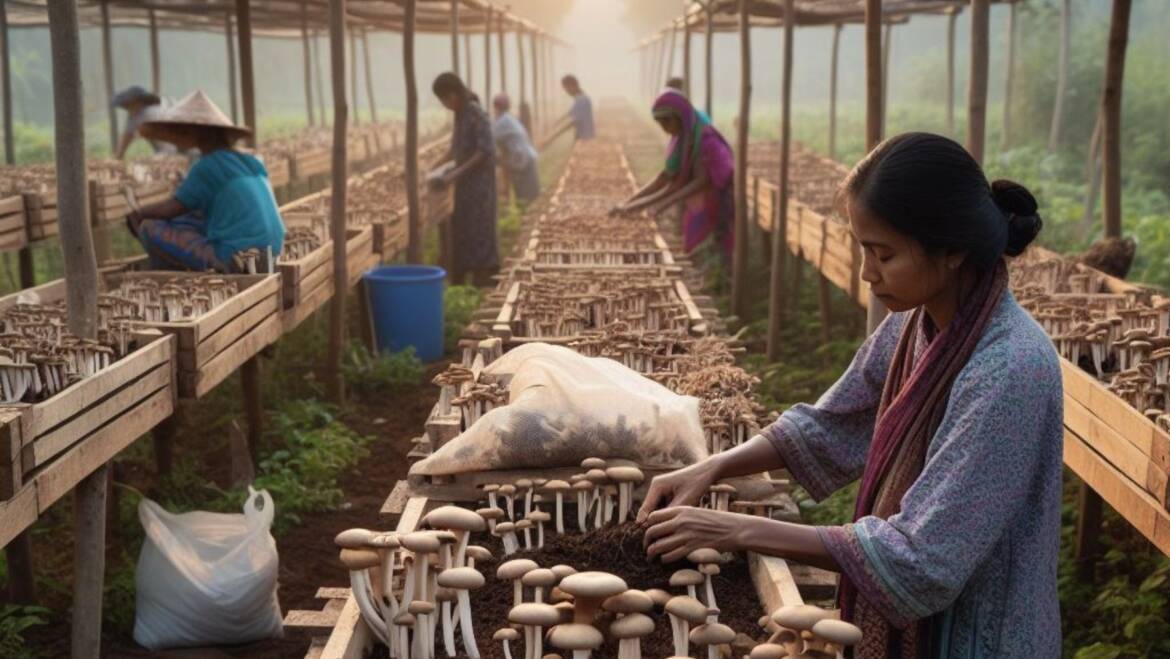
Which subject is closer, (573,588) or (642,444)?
(573,588)

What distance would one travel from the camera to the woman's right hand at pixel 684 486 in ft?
9.55

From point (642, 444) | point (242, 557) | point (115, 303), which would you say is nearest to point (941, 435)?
point (642, 444)

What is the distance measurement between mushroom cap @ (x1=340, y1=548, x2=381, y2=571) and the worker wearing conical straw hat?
489 cm

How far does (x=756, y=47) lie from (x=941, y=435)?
274ft

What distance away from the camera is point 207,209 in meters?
7.43

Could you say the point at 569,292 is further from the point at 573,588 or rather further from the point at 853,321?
the point at 853,321

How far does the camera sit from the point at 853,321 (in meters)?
11.0

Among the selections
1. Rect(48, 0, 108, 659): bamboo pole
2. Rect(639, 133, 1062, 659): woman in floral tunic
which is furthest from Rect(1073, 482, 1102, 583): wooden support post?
Rect(48, 0, 108, 659): bamboo pole

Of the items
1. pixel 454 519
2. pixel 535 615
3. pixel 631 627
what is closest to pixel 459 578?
pixel 454 519

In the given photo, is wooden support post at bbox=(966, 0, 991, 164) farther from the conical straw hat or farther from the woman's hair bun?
the conical straw hat

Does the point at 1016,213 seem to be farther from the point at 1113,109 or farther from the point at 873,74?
the point at 1113,109

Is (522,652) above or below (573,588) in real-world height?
below

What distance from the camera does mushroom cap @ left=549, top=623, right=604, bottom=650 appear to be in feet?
7.40

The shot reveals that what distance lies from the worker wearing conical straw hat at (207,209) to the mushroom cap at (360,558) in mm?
4892
